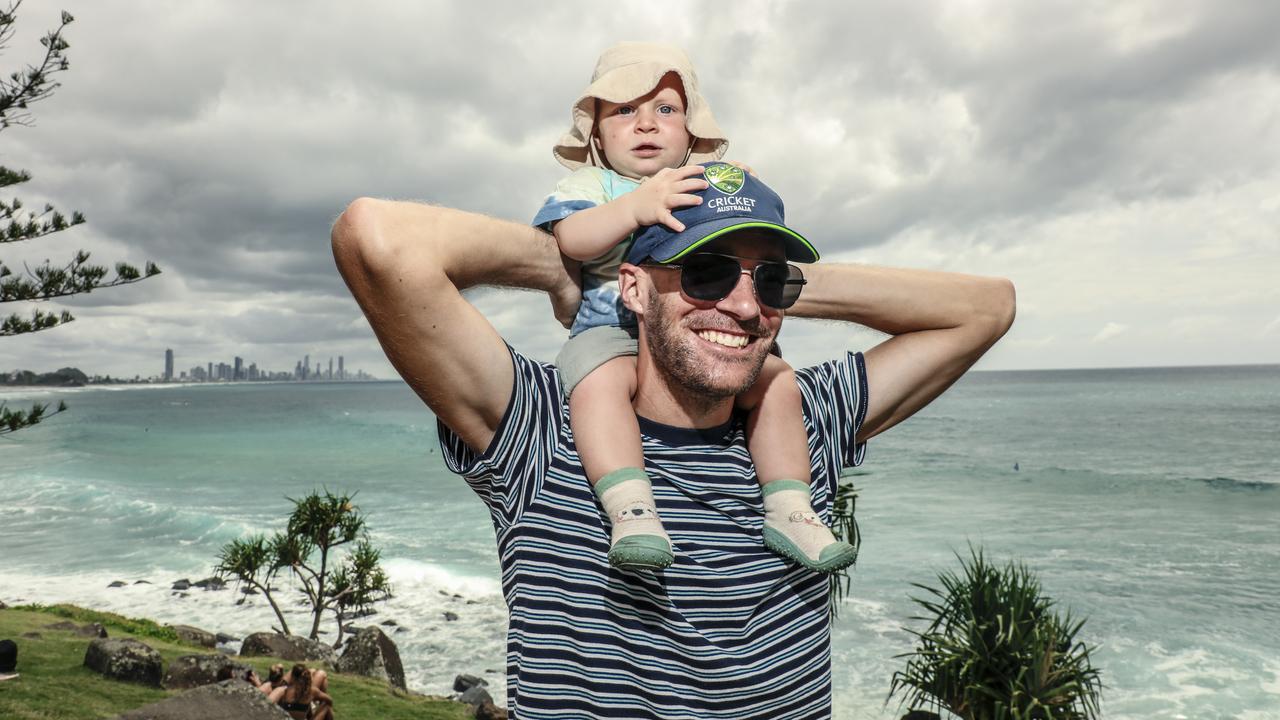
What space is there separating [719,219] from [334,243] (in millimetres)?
731

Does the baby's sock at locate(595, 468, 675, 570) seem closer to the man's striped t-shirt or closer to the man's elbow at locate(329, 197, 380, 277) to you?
the man's striped t-shirt

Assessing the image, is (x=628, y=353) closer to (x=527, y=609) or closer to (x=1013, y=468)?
(x=527, y=609)

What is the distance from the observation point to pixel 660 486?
72.8 inches

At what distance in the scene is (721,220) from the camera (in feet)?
5.28

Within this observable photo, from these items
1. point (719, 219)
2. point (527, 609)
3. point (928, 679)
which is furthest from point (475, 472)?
point (928, 679)

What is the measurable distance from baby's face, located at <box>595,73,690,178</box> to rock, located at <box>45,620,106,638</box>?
832 inches

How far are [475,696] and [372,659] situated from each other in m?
2.46

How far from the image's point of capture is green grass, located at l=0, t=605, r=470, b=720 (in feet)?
42.5

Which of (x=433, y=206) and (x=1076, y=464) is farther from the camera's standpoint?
(x=1076, y=464)

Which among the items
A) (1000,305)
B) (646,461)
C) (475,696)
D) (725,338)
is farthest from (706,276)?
(475,696)

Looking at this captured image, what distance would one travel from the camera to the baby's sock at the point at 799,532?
1757 mm

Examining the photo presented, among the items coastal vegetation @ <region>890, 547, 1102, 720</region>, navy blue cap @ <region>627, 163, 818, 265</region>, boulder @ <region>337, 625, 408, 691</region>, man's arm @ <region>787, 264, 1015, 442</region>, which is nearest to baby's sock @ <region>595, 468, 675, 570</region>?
navy blue cap @ <region>627, 163, 818, 265</region>

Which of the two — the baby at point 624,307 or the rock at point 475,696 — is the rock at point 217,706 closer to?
the rock at point 475,696

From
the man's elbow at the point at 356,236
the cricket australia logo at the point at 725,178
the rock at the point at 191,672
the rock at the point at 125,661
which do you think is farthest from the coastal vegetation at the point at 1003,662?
the rock at the point at 125,661
